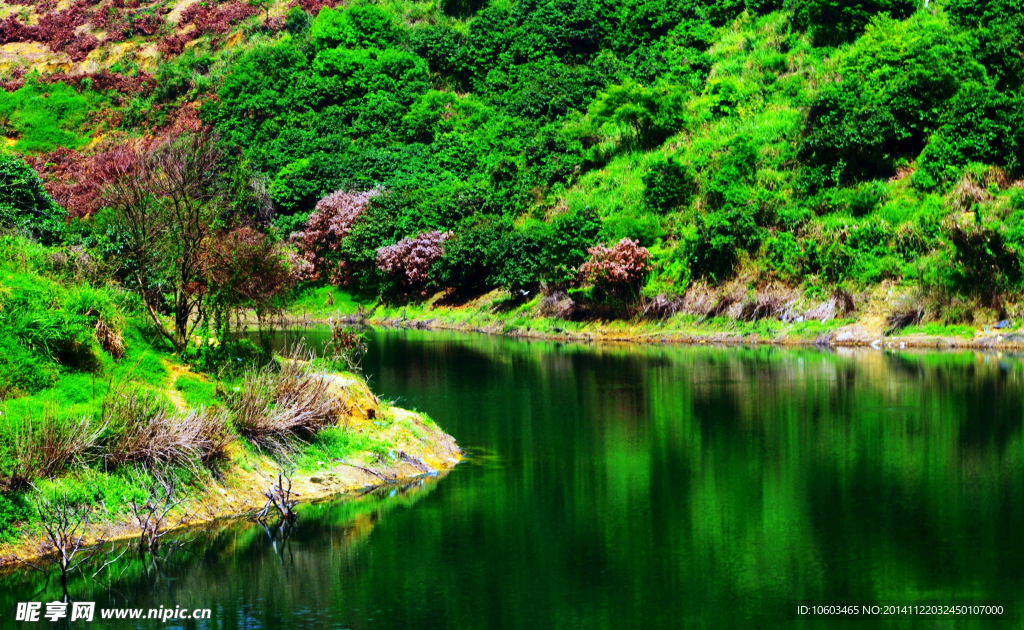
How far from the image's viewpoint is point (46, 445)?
1975 cm

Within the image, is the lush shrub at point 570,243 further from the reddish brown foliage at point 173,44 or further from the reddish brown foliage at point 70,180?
the reddish brown foliage at point 173,44

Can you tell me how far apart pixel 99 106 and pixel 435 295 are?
5645 cm

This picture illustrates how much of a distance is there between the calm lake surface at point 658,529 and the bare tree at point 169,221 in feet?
27.8

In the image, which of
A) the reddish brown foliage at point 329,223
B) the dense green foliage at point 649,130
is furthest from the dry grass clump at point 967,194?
the reddish brown foliage at point 329,223

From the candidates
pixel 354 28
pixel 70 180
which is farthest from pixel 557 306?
pixel 354 28

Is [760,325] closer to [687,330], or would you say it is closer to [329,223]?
[687,330]

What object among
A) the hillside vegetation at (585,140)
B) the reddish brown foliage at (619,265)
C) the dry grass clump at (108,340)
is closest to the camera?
the dry grass clump at (108,340)

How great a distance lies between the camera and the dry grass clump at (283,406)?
2403 centimetres

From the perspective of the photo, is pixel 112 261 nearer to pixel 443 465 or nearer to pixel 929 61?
pixel 443 465

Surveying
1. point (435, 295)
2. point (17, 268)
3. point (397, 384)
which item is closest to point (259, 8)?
point (435, 295)

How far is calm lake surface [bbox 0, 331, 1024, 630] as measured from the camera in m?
16.5

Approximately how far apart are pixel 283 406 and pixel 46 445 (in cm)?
616

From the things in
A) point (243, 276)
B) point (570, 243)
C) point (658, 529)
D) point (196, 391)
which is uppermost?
point (243, 276)

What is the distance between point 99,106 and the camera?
11600 cm
